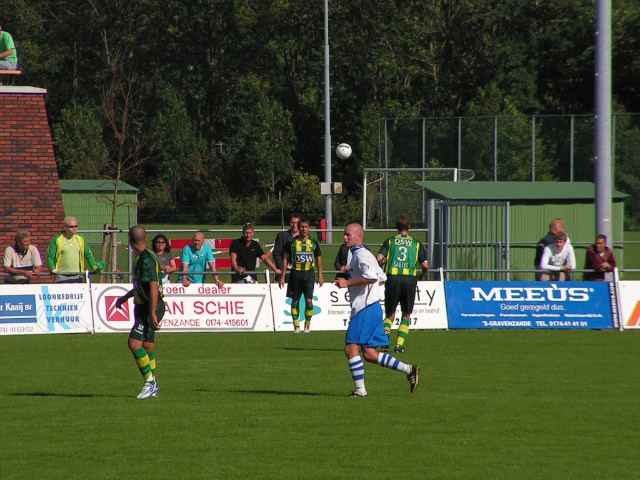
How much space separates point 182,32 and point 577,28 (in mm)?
32185

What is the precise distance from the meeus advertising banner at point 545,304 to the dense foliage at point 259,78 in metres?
38.5

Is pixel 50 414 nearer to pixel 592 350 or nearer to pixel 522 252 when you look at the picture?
pixel 592 350

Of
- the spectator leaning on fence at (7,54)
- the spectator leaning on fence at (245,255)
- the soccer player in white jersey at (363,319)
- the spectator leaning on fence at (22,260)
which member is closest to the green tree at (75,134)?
the spectator leaning on fence at (7,54)

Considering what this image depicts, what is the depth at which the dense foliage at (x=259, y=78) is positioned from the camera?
61781 mm

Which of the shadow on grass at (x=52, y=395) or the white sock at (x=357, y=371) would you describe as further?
the shadow on grass at (x=52, y=395)

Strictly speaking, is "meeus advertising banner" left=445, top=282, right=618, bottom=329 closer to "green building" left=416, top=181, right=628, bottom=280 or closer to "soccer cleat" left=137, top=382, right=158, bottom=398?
"green building" left=416, top=181, right=628, bottom=280

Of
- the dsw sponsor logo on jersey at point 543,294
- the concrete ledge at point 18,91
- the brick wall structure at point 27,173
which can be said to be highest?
the concrete ledge at point 18,91

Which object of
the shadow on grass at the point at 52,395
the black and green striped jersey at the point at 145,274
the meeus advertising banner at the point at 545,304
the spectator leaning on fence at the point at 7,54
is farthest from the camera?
the spectator leaning on fence at the point at 7,54

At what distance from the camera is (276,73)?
73.4 m

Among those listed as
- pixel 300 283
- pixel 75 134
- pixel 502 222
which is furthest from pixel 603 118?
pixel 75 134

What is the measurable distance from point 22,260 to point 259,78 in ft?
184

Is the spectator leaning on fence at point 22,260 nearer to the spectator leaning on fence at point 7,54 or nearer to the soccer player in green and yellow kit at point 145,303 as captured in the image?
the spectator leaning on fence at point 7,54

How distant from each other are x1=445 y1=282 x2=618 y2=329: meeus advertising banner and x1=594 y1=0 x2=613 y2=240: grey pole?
139cm

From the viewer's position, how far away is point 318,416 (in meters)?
8.82
